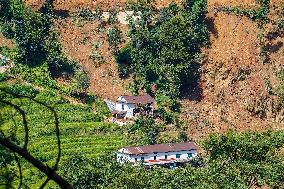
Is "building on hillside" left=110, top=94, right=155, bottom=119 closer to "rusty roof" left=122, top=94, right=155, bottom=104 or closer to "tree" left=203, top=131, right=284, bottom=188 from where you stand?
"rusty roof" left=122, top=94, right=155, bottom=104

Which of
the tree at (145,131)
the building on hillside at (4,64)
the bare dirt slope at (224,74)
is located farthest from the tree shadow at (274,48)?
the building on hillside at (4,64)

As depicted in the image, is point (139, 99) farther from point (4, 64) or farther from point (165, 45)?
point (4, 64)

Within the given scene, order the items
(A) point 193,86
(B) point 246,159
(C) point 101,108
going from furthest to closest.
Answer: (A) point 193,86, (C) point 101,108, (B) point 246,159

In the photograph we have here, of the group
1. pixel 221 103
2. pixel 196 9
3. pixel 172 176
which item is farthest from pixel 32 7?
pixel 172 176

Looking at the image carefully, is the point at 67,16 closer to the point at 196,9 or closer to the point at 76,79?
the point at 76,79

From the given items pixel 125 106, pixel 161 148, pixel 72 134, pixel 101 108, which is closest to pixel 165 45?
pixel 125 106

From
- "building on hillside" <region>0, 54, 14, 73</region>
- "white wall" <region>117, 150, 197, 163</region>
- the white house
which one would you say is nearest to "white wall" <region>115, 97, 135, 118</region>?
the white house
